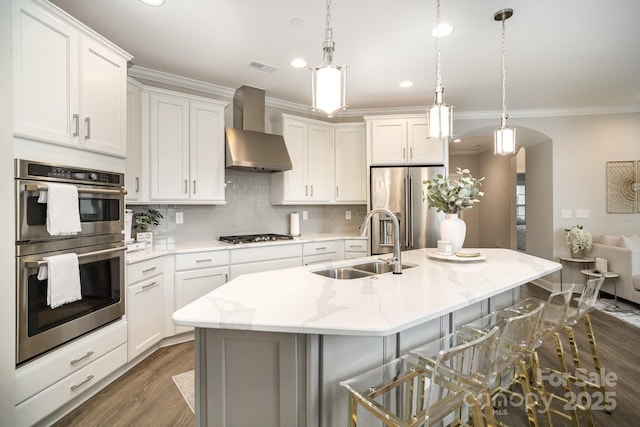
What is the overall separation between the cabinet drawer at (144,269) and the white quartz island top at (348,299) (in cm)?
115

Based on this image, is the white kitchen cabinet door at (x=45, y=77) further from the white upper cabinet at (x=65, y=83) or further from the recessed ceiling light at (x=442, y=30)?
the recessed ceiling light at (x=442, y=30)

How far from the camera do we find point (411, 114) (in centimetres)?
439

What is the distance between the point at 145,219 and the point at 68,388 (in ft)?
5.03

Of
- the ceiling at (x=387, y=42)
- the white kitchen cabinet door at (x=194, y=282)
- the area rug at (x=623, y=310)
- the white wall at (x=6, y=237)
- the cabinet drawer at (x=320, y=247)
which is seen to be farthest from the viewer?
the cabinet drawer at (x=320, y=247)

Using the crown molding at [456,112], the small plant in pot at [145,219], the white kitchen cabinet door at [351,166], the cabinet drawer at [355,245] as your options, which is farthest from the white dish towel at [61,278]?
the white kitchen cabinet door at [351,166]

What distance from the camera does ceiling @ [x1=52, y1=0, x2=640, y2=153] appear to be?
7.48ft

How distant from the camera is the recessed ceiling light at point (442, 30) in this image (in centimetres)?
247

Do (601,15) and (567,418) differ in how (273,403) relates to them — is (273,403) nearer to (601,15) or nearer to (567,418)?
(567,418)

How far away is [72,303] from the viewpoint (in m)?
1.97

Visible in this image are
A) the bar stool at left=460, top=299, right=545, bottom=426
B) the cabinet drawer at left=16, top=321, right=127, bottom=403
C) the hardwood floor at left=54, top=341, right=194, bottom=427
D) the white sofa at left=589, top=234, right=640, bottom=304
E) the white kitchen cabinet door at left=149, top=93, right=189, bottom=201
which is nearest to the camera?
the bar stool at left=460, top=299, right=545, bottom=426

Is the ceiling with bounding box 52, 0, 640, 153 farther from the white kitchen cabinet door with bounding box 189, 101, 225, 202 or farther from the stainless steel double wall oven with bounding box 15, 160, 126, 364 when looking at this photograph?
the stainless steel double wall oven with bounding box 15, 160, 126, 364

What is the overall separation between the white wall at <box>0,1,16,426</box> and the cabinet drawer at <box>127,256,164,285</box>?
0.84 m

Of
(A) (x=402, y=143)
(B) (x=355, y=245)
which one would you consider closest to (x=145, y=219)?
(B) (x=355, y=245)

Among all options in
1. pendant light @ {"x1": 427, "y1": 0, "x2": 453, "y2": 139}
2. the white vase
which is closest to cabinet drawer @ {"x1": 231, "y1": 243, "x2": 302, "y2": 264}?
the white vase
